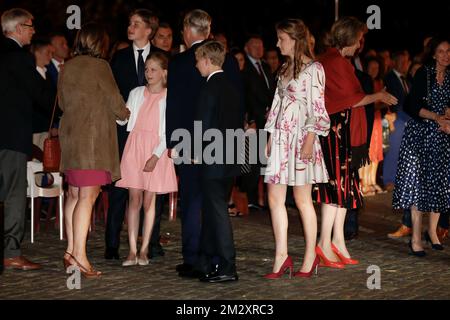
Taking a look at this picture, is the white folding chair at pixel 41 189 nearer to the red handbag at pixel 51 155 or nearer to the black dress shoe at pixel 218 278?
the red handbag at pixel 51 155

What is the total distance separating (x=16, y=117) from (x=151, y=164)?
127cm

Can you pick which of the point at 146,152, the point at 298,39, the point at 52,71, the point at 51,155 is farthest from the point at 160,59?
the point at 52,71

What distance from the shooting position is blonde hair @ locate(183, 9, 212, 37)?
9719 millimetres

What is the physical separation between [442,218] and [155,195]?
338cm

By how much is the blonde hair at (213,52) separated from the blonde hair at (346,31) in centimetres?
146

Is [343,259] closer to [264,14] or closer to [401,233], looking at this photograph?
[401,233]

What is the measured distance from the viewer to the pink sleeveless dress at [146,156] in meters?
10.3

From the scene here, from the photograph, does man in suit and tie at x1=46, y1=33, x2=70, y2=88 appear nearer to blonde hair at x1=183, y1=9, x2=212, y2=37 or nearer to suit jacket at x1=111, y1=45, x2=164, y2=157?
suit jacket at x1=111, y1=45, x2=164, y2=157

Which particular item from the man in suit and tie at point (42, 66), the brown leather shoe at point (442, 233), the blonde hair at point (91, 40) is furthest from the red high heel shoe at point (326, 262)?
the man in suit and tie at point (42, 66)
